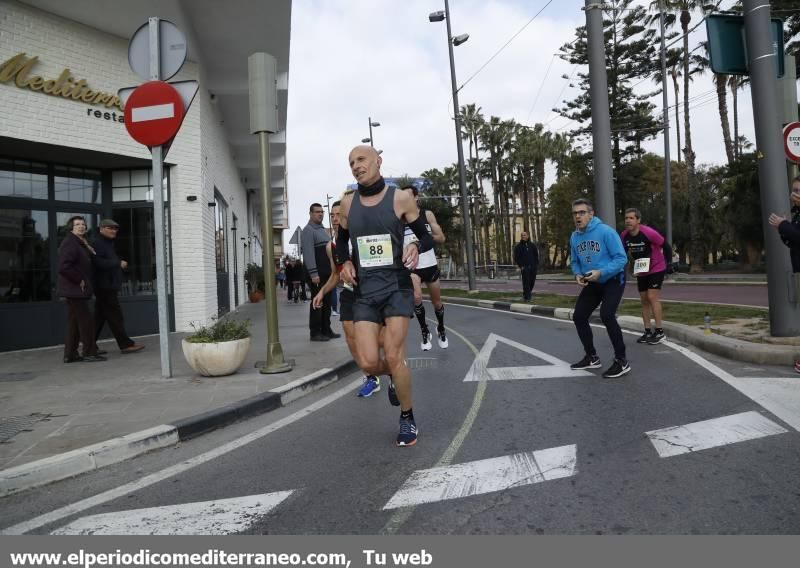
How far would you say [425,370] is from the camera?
6871 mm

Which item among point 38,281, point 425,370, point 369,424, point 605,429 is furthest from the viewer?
point 38,281

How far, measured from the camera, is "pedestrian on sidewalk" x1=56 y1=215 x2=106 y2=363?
25.2 ft

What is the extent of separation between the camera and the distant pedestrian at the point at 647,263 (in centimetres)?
786

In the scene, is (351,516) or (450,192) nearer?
(351,516)

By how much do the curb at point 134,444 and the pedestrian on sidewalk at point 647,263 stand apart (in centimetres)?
487

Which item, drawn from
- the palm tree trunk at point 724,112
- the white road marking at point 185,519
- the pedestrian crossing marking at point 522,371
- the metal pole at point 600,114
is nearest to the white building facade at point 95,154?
the metal pole at point 600,114

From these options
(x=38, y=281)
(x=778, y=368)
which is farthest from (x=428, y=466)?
(x=38, y=281)

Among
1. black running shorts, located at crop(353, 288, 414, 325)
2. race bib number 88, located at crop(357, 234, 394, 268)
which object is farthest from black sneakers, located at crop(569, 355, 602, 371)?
race bib number 88, located at crop(357, 234, 394, 268)

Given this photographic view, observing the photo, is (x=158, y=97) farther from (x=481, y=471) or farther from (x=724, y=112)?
(x=724, y=112)

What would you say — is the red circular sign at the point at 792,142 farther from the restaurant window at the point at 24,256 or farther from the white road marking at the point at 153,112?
the restaurant window at the point at 24,256

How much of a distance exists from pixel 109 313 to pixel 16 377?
1.81 metres

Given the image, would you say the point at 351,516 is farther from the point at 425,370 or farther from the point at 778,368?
the point at 778,368

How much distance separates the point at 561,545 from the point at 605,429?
1.83 m

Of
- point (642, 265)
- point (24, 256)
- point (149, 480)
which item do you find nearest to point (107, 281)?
point (24, 256)
